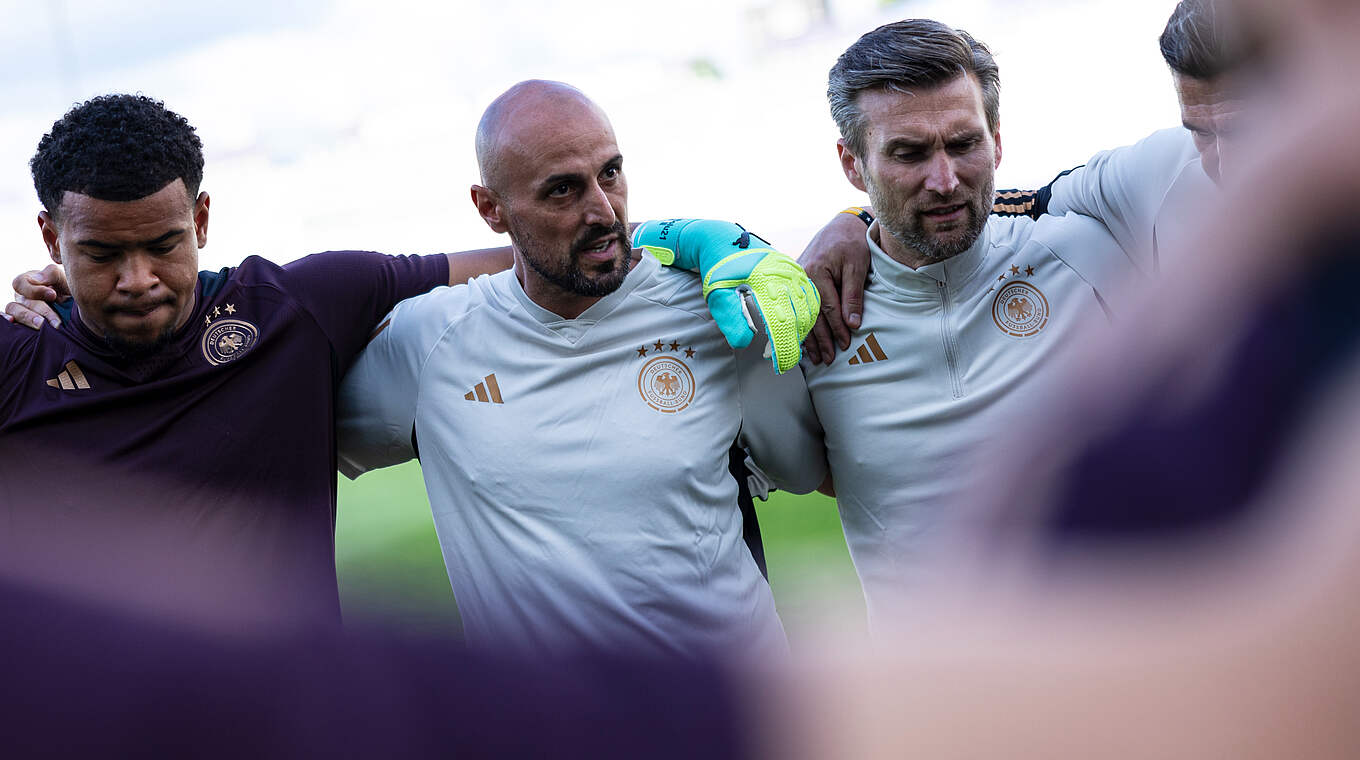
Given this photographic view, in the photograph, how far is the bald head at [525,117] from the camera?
7.16ft

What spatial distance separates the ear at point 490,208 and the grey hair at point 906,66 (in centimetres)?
80

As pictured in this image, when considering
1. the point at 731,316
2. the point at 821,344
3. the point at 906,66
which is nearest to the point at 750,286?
the point at 731,316

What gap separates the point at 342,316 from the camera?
2.21m

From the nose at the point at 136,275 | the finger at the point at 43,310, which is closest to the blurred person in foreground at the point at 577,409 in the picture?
the nose at the point at 136,275

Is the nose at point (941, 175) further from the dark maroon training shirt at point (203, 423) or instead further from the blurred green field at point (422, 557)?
the dark maroon training shirt at point (203, 423)

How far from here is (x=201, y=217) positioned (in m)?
2.16

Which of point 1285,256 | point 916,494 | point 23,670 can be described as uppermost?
point 1285,256

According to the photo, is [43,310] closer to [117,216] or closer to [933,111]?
[117,216]

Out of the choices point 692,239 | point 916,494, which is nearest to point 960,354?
point 916,494

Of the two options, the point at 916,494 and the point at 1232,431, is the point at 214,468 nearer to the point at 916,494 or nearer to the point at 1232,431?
the point at 916,494

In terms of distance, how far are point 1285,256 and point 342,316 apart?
6.88ft

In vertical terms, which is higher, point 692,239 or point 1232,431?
point 692,239

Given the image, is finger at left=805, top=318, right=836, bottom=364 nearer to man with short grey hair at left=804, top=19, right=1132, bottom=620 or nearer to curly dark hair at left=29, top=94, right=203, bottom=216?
man with short grey hair at left=804, top=19, right=1132, bottom=620

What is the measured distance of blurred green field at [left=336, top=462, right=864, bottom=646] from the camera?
521 millimetres
